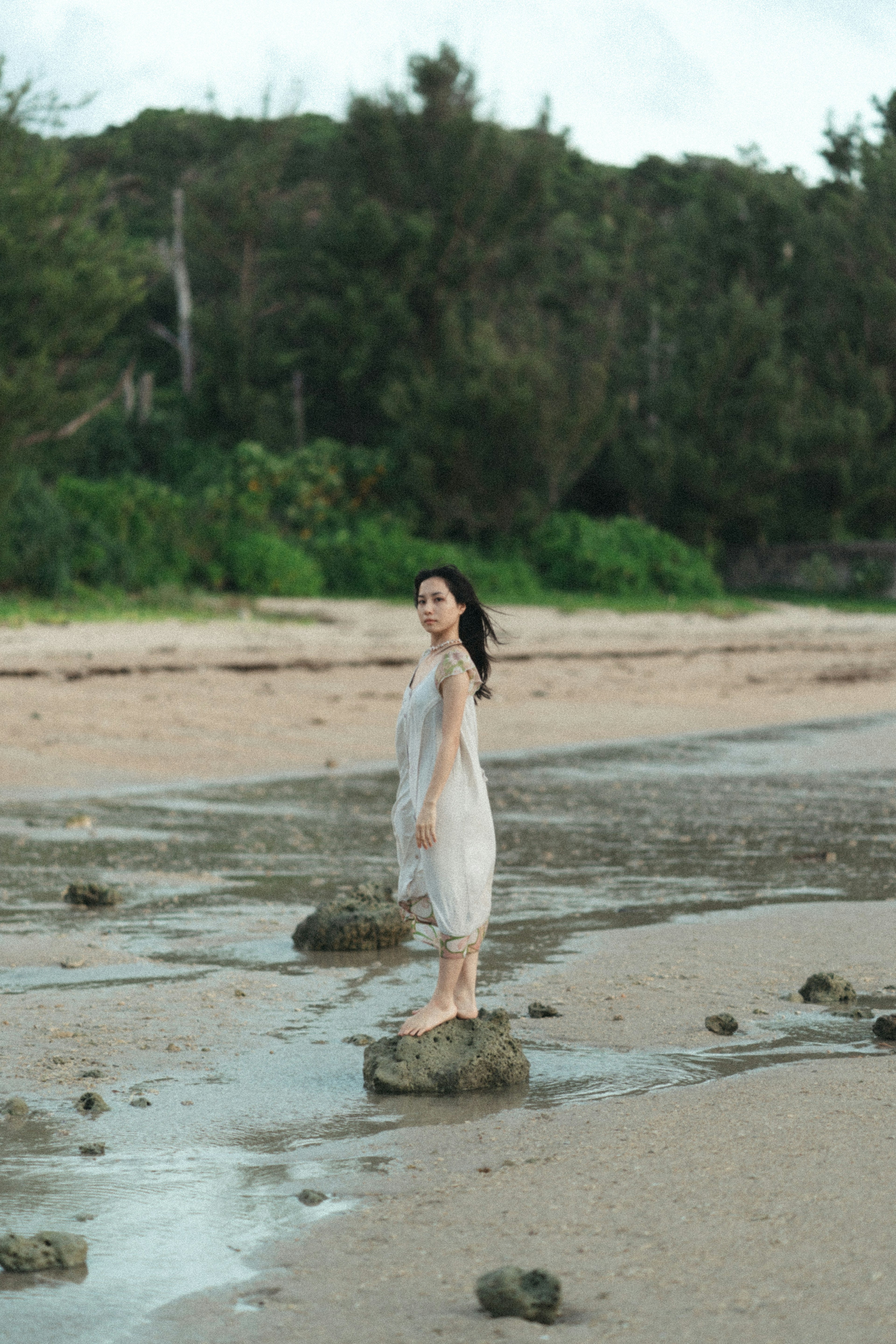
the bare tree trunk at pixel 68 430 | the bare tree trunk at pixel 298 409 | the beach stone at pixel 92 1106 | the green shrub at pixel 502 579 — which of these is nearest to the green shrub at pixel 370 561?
the green shrub at pixel 502 579

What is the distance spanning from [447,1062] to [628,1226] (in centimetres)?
114

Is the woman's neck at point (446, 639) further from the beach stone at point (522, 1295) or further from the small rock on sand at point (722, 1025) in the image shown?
the beach stone at point (522, 1295)

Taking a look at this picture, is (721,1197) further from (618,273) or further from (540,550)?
(618,273)

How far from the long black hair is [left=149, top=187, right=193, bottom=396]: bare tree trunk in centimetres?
2799

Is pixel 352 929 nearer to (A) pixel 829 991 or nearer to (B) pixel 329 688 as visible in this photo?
(A) pixel 829 991

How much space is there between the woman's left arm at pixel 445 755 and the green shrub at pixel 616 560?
2560 cm

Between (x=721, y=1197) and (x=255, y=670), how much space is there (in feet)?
46.9

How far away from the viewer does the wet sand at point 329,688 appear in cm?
1270

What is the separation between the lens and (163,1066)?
473 cm

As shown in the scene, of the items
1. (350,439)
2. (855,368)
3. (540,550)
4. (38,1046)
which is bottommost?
(38,1046)

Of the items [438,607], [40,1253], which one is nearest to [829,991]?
[438,607]

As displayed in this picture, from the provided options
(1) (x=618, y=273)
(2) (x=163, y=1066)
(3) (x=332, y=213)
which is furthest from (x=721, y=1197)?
(1) (x=618, y=273)

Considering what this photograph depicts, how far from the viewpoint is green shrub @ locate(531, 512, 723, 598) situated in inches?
1195

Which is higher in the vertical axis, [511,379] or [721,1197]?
[511,379]
